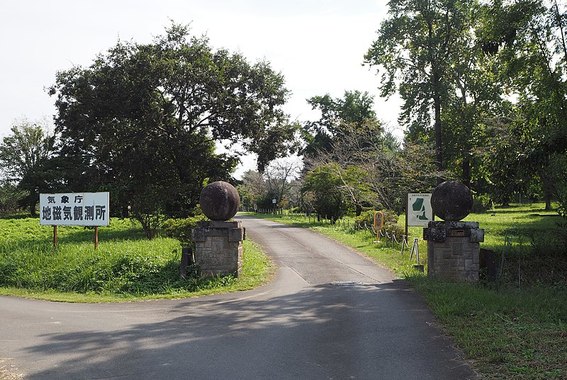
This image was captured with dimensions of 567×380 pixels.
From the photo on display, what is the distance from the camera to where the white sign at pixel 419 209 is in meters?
16.5

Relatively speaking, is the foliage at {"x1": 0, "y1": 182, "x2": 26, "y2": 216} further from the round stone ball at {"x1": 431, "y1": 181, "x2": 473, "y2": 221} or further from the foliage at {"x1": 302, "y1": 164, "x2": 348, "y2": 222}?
the round stone ball at {"x1": 431, "y1": 181, "x2": 473, "y2": 221}

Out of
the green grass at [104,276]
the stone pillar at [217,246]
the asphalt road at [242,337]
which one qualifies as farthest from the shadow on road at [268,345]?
the stone pillar at [217,246]

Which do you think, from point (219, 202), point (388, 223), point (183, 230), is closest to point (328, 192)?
point (388, 223)

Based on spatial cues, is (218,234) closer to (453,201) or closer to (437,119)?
(453,201)

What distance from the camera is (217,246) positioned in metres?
12.5

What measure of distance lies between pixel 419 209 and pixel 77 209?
1050 cm

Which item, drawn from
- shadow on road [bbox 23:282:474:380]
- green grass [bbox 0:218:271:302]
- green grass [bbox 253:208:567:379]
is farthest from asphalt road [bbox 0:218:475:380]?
green grass [bbox 0:218:271:302]

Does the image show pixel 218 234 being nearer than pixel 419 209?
Yes

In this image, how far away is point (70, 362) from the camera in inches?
252

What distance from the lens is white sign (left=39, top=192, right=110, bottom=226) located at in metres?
15.1

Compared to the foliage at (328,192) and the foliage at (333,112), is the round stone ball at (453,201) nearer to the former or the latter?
the foliage at (328,192)

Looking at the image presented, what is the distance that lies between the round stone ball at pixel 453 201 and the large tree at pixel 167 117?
1364cm

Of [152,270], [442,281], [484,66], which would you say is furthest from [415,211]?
[484,66]

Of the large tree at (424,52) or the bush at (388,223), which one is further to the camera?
the large tree at (424,52)
